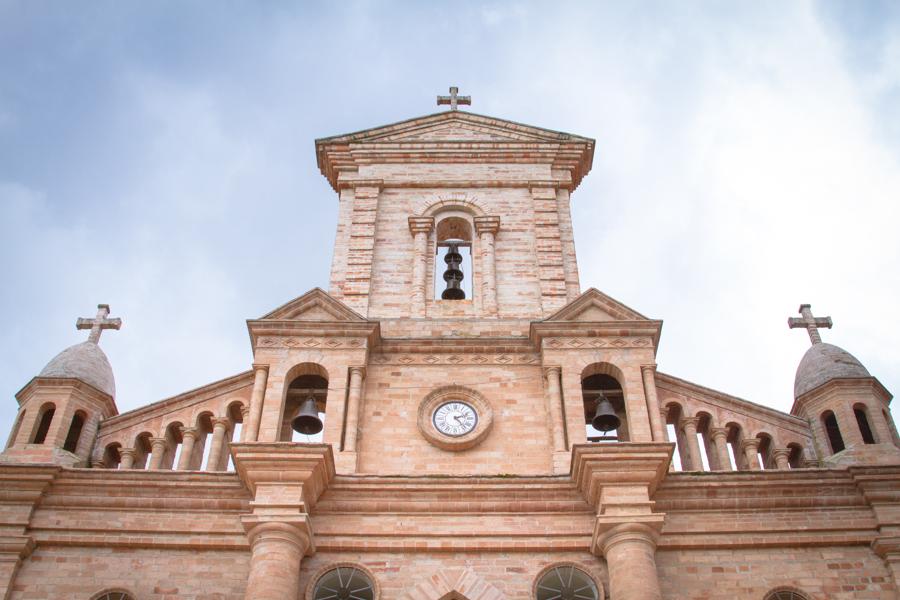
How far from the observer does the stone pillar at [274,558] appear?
46.1ft

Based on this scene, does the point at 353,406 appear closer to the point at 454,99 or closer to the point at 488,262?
the point at 488,262

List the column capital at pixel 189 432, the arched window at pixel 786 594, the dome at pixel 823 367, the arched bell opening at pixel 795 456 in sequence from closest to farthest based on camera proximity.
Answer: the arched window at pixel 786 594, the column capital at pixel 189 432, the arched bell opening at pixel 795 456, the dome at pixel 823 367

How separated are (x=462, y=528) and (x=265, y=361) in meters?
4.67

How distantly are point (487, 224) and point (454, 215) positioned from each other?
922 millimetres

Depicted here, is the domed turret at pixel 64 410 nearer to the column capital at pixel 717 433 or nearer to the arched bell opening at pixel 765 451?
the column capital at pixel 717 433

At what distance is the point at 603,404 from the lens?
56.7 feet

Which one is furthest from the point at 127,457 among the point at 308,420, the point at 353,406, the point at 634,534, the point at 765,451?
the point at 765,451

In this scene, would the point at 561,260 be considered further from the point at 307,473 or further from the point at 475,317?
the point at 307,473

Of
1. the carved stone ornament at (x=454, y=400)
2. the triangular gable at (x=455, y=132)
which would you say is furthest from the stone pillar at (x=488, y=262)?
the triangular gable at (x=455, y=132)

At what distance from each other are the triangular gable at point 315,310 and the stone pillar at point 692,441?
5.90 m

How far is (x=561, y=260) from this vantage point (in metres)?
20.3

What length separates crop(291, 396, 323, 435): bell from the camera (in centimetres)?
1688

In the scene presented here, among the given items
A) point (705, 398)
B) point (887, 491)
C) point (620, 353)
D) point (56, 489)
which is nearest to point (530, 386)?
point (620, 353)

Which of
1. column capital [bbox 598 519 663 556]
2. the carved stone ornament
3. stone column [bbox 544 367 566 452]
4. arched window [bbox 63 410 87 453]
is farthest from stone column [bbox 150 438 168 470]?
column capital [bbox 598 519 663 556]
